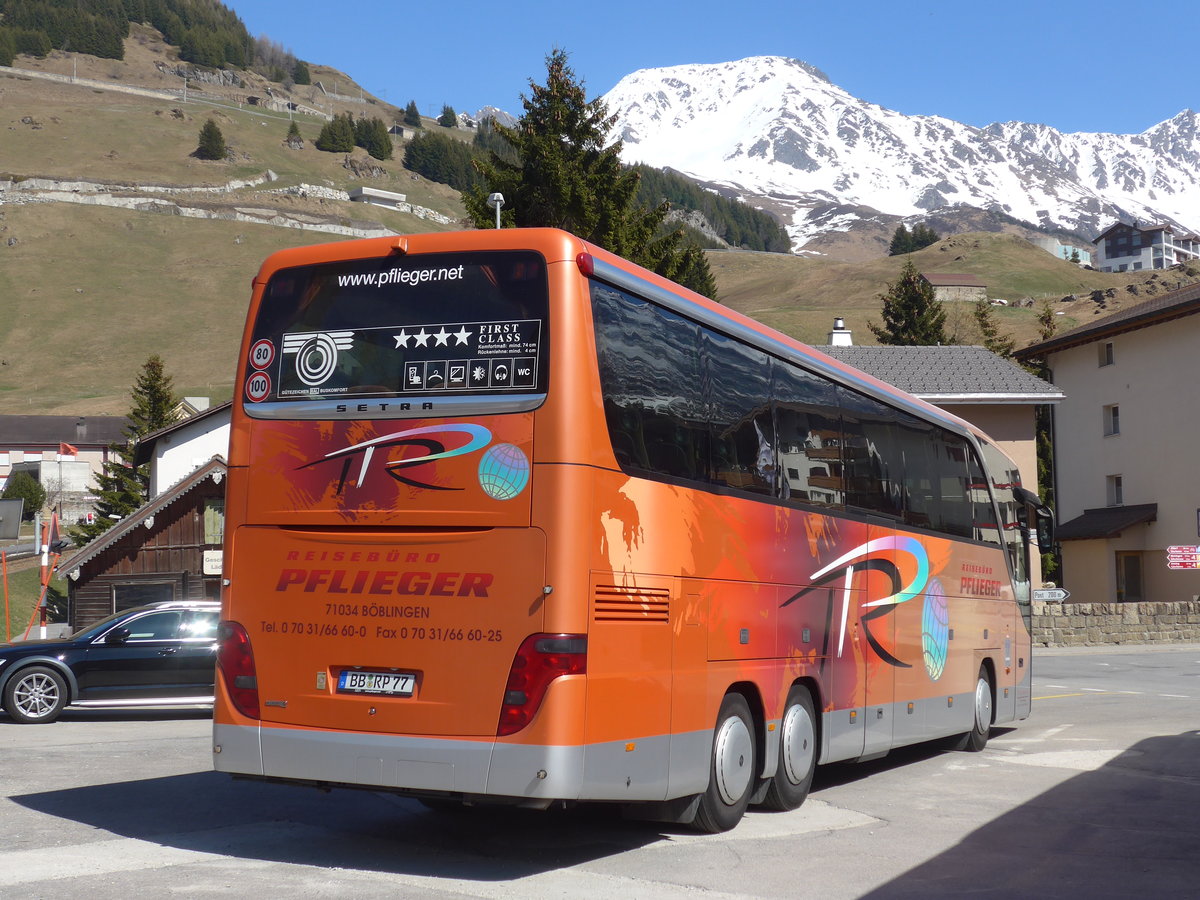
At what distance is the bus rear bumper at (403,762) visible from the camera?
24.1 feet

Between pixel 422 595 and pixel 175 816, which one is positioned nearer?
pixel 422 595

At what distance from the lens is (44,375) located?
12319 centimetres

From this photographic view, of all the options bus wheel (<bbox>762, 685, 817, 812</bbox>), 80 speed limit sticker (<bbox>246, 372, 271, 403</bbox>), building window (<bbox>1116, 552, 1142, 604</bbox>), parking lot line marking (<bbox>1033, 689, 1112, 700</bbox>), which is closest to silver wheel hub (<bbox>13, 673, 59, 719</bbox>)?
80 speed limit sticker (<bbox>246, 372, 271, 403</bbox>)

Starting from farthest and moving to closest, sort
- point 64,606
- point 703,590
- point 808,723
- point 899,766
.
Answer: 1. point 64,606
2. point 899,766
3. point 808,723
4. point 703,590

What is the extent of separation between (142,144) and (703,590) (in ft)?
653

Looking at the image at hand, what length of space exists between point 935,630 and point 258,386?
7.63 metres

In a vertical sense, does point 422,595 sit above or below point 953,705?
above

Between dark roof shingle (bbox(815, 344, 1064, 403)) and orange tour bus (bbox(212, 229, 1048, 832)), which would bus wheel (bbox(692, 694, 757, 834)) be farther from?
dark roof shingle (bbox(815, 344, 1064, 403))

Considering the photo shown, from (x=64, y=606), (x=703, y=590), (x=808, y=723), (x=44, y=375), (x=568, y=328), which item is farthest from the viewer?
(x=44, y=375)

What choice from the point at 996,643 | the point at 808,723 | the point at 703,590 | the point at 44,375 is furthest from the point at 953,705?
the point at 44,375

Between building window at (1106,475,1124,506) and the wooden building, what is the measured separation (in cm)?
3075

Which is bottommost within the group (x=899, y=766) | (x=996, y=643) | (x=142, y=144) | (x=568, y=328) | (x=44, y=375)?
(x=899, y=766)

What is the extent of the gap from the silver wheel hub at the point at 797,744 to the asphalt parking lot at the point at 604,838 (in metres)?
0.32

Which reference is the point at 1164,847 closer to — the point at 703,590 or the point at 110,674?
the point at 703,590
